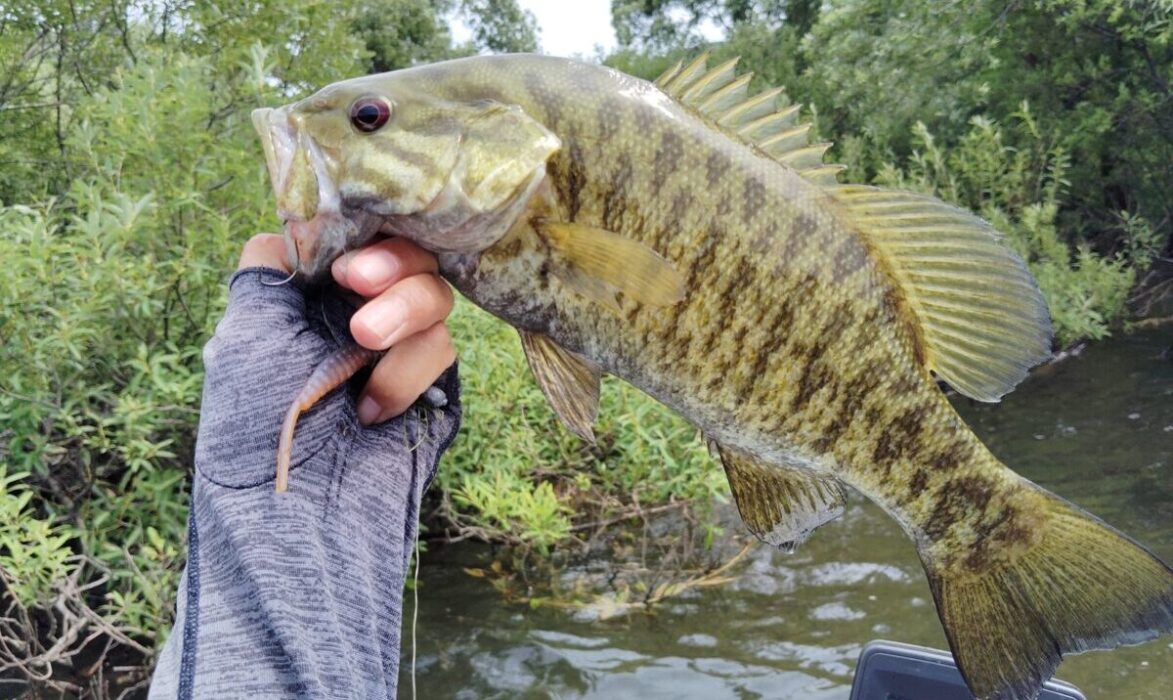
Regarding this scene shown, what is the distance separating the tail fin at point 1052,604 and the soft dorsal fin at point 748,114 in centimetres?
76

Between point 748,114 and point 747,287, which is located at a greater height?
point 748,114

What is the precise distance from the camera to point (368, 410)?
1.55 m

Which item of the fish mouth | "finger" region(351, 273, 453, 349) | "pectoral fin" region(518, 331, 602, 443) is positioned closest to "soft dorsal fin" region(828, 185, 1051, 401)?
"pectoral fin" region(518, 331, 602, 443)

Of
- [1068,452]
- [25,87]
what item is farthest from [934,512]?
[1068,452]

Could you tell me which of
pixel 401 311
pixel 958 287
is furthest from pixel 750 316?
pixel 401 311

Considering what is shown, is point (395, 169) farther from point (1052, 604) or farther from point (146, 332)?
point (146, 332)

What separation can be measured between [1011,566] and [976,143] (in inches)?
391

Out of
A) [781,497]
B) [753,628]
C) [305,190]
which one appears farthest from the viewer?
[753,628]

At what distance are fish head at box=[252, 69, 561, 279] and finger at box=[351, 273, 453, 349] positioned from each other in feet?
0.23

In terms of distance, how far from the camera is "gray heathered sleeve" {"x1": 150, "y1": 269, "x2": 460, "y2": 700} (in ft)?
4.11

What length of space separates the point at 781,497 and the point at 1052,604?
0.50 meters

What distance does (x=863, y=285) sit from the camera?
1.46 metres

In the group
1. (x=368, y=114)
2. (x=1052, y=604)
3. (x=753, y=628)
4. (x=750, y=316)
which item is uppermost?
(x=368, y=114)

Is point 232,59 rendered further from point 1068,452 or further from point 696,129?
point 1068,452
